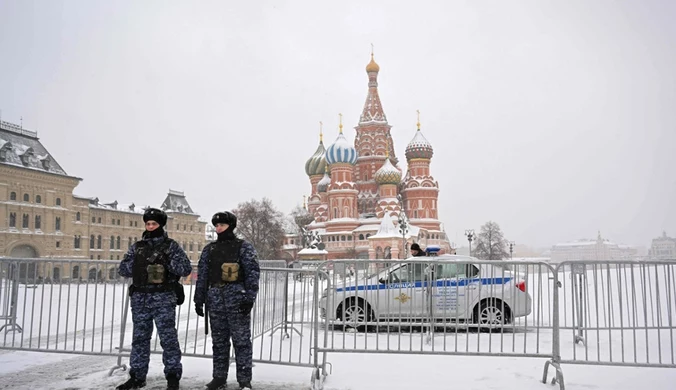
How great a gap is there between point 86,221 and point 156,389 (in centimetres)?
5678

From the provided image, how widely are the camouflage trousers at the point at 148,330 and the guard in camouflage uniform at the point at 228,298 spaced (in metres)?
0.34

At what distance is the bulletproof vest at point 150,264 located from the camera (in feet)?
16.9

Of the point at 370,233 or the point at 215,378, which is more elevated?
the point at 370,233

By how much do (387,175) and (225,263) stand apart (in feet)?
189

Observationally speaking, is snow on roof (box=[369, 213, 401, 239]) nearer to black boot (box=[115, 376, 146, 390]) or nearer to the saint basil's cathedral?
the saint basil's cathedral

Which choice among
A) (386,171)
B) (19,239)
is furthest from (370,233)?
(19,239)

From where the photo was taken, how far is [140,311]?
17.1 feet

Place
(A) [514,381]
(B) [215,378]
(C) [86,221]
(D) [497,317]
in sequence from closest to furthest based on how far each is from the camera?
(B) [215,378] → (A) [514,381] → (D) [497,317] → (C) [86,221]

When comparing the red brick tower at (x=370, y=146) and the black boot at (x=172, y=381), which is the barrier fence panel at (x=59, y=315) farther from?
the red brick tower at (x=370, y=146)

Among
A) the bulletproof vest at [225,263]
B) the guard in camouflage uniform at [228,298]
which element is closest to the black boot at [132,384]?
the guard in camouflage uniform at [228,298]

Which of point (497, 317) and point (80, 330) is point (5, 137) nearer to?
point (80, 330)

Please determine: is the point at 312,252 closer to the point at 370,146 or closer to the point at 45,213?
the point at 370,146

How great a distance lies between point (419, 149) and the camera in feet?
214

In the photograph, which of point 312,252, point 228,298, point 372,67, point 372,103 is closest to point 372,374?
point 228,298
